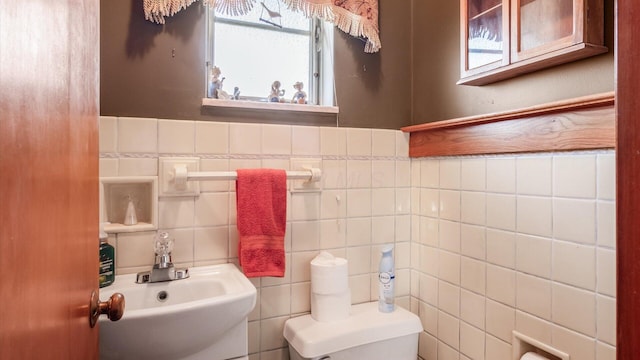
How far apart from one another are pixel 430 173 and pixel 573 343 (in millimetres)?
779

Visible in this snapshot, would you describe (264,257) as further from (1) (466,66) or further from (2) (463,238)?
(1) (466,66)

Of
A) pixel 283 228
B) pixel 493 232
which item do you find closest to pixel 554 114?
pixel 493 232

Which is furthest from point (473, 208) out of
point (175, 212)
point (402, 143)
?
point (175, 212)

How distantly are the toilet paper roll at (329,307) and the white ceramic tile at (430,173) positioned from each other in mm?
587

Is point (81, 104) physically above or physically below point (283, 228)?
above

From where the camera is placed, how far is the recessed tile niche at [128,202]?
1259 millimetres

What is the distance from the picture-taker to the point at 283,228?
1.34 metres

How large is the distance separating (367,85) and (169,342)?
124cm

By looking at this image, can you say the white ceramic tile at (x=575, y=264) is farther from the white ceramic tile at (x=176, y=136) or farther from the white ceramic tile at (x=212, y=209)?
the white ceramic tile at (x=176, y=136)

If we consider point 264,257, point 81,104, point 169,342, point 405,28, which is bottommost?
point 169,342

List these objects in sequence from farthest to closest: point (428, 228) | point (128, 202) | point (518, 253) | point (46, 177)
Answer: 1. point (428, 228)
2. point (128, 202)
3. point (518, 253)
4. point (46, 177)

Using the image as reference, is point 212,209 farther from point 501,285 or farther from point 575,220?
point 575,220

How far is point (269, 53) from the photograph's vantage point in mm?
1611

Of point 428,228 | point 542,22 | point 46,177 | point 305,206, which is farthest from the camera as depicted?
point 428,228
